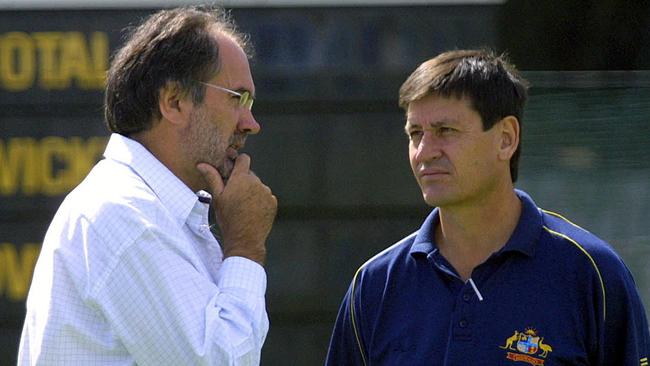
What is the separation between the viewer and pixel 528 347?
2547mm

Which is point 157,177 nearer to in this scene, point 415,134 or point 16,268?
point 415,134

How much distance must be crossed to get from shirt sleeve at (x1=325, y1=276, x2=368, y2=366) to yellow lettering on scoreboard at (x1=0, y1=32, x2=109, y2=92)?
1610 millimetres

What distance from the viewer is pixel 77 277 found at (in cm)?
229

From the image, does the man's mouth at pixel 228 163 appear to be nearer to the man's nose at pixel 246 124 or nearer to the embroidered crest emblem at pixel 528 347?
the man's nose at pixel 246 124

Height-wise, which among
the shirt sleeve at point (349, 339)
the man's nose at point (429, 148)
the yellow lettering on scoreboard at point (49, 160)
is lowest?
the yellow lettering on scoreboard at point (49, 160)

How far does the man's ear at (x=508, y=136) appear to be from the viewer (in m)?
2.77

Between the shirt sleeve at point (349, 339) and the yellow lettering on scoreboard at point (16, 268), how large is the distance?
160 cm

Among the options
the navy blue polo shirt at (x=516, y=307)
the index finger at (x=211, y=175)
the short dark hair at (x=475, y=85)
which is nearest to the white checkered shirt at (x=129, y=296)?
the index finger at (x=211, y=175)

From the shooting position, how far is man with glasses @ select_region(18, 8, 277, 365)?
227cm

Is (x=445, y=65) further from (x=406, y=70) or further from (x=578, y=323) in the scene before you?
(x=406, y=70)

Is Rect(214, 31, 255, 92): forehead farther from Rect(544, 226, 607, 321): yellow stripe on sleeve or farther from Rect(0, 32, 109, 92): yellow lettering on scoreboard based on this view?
Rect(0, 32, 109, 92): yellow lettering on scoreboard

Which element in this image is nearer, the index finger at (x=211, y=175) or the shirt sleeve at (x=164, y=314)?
the shirt sleeve at (x=164, y=314)

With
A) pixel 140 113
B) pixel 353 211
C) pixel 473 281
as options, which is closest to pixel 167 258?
pixel 140 113

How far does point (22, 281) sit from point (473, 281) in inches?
78.6
